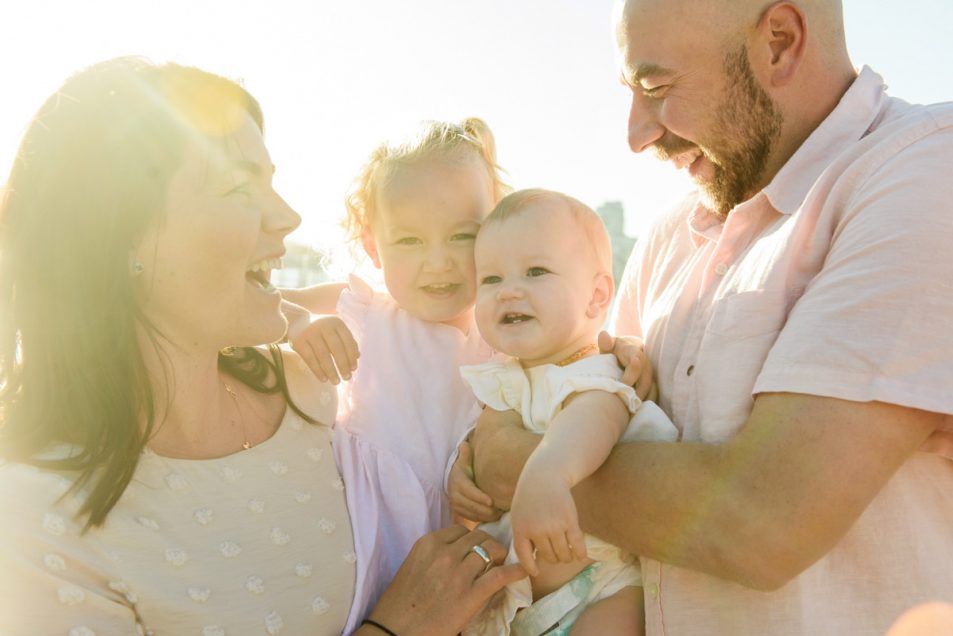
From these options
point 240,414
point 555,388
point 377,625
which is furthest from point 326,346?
point 377,625

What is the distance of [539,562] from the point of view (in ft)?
7.20

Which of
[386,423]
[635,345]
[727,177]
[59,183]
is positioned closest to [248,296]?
[59,183]

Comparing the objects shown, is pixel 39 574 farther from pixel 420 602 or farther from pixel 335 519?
pixel 420 602

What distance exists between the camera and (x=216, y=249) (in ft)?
6.81

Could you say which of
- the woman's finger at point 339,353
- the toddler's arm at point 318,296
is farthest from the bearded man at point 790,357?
the toddler's arm at point 318,296

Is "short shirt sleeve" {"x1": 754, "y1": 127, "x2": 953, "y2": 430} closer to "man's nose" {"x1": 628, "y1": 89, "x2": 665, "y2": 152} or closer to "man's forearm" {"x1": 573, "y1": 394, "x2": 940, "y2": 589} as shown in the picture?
"man's forearm" {"x1": 573, "y1": 394, "x2": 940, "y2": 589}

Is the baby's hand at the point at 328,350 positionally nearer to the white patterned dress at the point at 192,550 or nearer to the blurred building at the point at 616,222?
the white patterned dress at the point at 192,550

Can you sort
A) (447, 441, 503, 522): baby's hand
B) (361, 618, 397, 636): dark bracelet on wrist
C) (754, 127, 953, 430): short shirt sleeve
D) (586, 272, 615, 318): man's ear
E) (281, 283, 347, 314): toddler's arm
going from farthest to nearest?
(281, 283, 347, 314): toddler's arm
(586, 272, 615, 318): man's ear
(447, 441, 503, 522): baby's hand
(361, 618, 397, 636): dark bracelet on wrist
(754, 127, 953, 430): short shirt sleeve

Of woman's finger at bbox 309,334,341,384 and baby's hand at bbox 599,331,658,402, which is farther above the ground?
woman's finger at bbox 309,334,341,384

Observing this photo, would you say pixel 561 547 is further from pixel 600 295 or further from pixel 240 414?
pixel 240 414

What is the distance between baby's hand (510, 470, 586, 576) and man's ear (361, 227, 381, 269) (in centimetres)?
133

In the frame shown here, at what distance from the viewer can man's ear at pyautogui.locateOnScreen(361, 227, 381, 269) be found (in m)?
2.96

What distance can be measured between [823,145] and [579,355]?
868 millimetres

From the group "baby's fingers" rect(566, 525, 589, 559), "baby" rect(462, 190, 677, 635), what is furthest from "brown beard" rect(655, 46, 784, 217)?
"baby's fingers" rect(566, 525, 589, 559)
